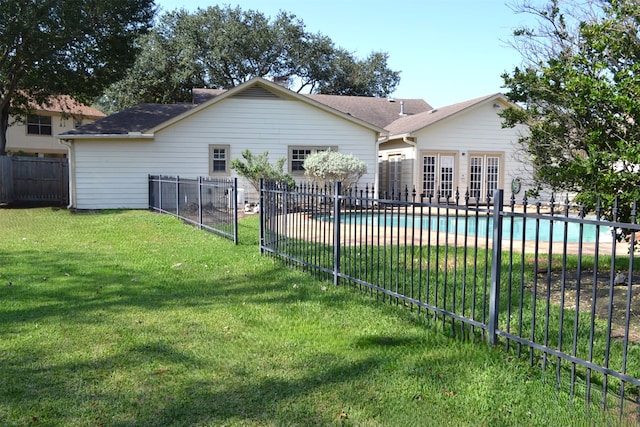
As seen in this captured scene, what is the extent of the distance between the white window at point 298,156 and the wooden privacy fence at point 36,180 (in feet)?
30.0

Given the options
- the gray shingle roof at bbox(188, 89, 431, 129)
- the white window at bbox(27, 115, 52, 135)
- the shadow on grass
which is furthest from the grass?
the white window at bbox(27, 115, 52, 135)

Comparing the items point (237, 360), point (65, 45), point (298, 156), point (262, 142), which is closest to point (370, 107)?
point (298, 156)

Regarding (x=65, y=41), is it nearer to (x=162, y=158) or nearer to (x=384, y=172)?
(x=162, y=158)

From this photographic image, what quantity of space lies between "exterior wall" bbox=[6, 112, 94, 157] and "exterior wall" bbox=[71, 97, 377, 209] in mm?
16437

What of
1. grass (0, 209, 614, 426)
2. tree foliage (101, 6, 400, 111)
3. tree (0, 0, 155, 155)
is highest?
tree foliage (101, 6, 400, 111)

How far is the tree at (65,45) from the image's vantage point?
59.6ft

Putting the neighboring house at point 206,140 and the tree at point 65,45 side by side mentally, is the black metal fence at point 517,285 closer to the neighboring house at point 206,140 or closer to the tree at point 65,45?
the neighboring house at point 206,140

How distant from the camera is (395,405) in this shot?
3342 millimetres

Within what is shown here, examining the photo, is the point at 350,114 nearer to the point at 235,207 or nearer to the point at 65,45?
the point at 65,45

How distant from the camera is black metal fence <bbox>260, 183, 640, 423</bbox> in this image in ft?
11.3

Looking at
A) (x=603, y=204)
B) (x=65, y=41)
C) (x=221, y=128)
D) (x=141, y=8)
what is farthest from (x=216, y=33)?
(x=603, y=204)

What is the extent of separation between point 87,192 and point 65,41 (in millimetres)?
6326

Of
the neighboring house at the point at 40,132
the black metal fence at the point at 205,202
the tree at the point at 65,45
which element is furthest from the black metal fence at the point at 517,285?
the neighboring house at the point at 40,132

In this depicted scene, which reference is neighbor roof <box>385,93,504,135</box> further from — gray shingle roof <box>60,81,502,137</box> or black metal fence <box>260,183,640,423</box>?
black metal fence <box>260,183,640,423</box>
